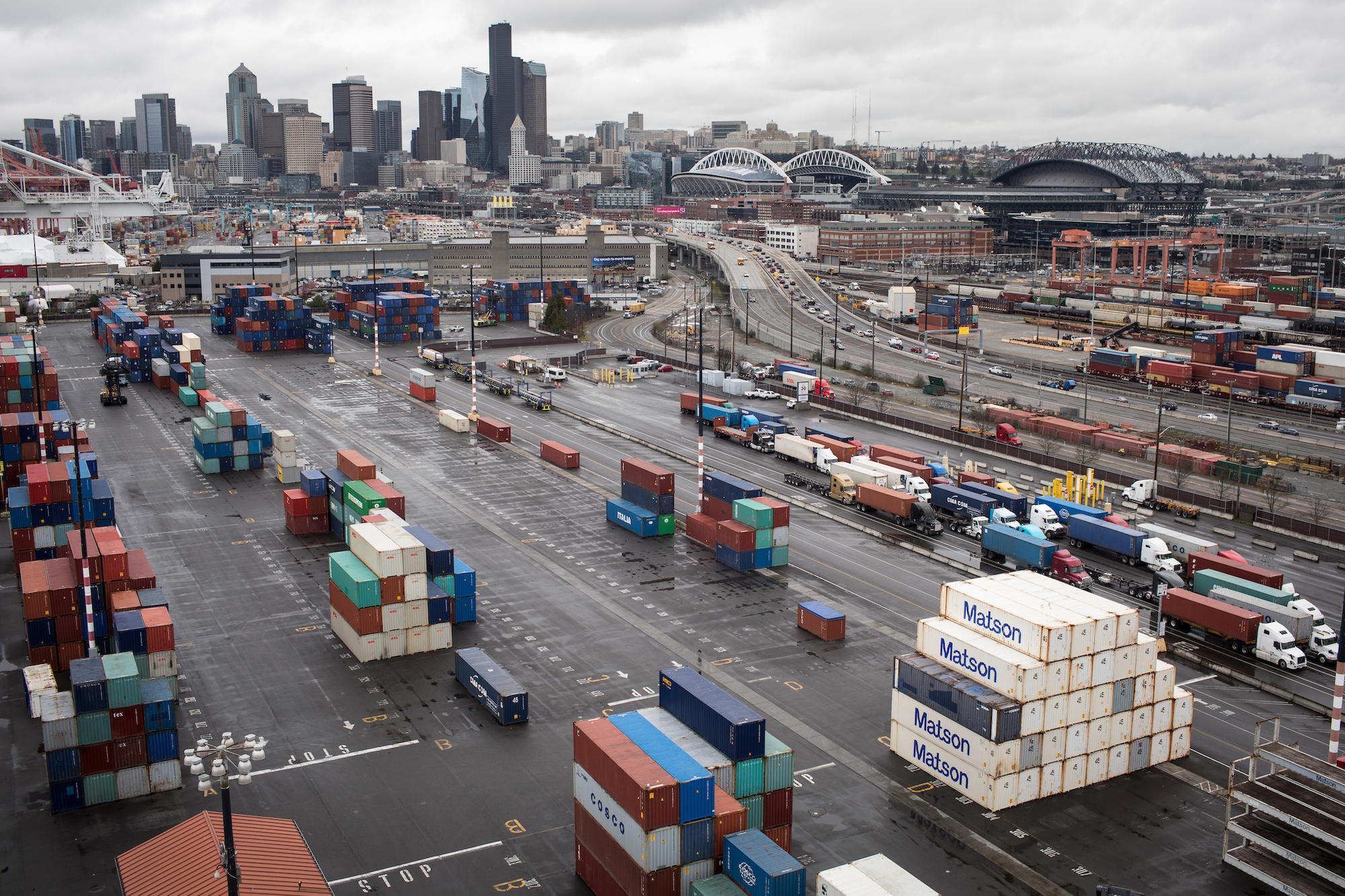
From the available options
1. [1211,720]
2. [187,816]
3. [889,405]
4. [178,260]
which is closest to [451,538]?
[187,816]

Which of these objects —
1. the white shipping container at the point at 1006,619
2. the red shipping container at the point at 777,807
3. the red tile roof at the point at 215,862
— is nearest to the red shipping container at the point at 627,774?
the red shipping container at the point at 777,807

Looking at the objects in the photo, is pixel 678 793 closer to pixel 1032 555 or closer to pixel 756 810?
pixel 756 810

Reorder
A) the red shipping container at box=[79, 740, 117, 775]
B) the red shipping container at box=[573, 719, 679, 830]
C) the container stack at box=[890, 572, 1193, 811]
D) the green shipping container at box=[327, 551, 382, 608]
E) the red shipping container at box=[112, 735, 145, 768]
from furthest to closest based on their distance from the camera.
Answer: the green shipping container at box=[327, 551, 382, 608]
the red shipping container at box=[112, 735, 145, 768]
the container stack at box=[890, 572, 1193, 811]
the red shipping container at box=[79, 740, 117, 775]
the red shipping container at box=[573, 719, 679, 830]

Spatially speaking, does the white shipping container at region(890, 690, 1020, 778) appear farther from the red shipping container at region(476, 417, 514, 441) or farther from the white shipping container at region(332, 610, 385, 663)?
the red shipping container at region(476, 417, 514, 441)

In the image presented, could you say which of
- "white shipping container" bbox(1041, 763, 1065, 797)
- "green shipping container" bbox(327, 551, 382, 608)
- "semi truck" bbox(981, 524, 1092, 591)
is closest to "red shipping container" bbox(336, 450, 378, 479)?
"green shipping container" bbox(327, 551, 382, 608)

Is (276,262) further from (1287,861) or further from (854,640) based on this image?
(1287,861)

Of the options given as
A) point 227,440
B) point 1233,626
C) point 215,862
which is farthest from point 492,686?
point 227,440

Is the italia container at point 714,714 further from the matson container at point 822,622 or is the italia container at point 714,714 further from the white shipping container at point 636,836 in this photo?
the matson container at point 822,622
